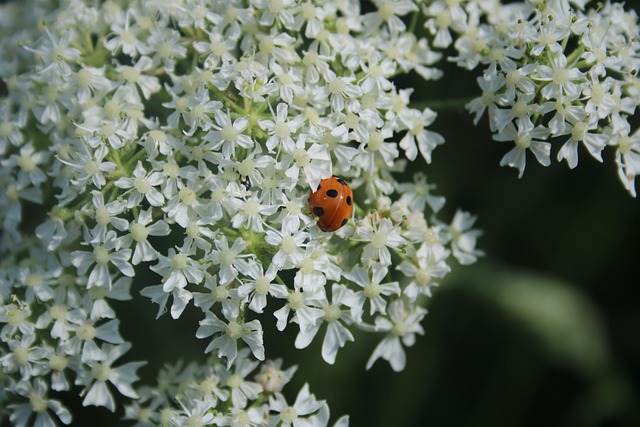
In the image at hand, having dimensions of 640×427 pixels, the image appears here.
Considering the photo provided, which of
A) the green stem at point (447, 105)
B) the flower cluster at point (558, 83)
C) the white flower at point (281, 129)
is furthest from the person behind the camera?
the green stem at point (447, 105)

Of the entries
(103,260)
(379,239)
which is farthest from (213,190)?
(379,239)

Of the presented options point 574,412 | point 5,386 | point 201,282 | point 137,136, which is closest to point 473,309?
point 574,412

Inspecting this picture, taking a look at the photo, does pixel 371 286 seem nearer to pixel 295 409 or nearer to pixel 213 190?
pixel 295 409

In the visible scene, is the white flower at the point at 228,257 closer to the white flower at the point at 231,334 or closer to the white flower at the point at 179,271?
the white flower at the point at 179,271

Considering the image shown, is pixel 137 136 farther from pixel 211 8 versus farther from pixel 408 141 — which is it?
pixel 408 141

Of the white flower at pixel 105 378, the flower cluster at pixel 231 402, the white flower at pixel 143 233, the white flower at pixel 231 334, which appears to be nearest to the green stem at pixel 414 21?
the white flower at pixel 143 233

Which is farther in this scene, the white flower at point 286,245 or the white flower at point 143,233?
the white flower at point 143,233

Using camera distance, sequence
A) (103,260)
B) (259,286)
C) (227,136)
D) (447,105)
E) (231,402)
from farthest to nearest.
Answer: (447,105)
(231,402)
(103,260)
(227,136)
(259,286)
